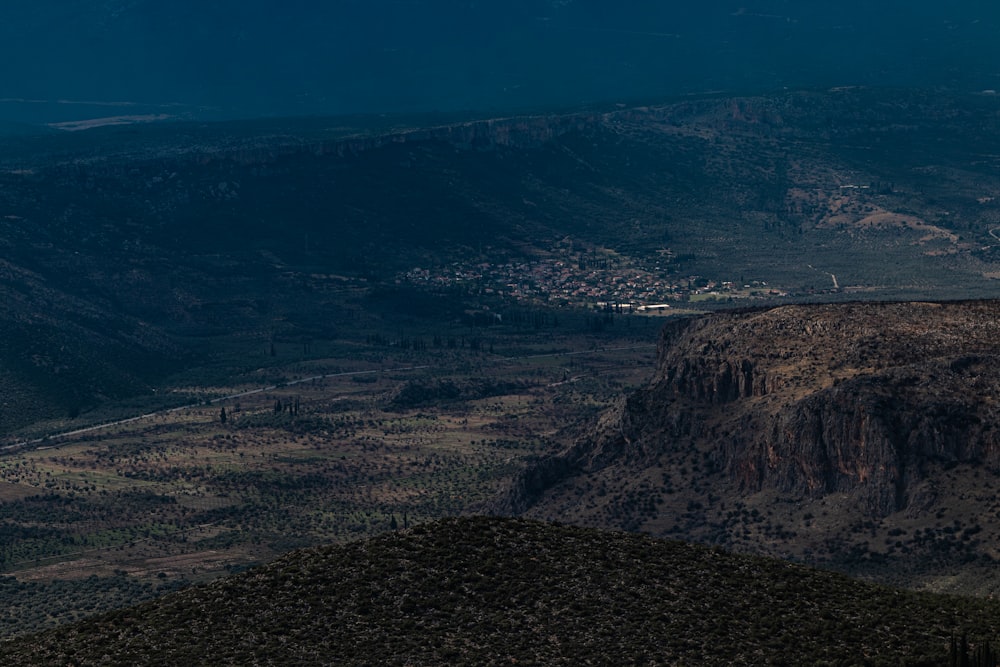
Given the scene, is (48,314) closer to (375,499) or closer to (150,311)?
(150,311)

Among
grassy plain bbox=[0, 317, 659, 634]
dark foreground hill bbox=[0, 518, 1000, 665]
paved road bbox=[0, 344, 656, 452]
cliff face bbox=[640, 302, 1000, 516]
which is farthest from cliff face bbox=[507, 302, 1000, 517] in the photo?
paved road bbox=[0, 344, 656, 452]

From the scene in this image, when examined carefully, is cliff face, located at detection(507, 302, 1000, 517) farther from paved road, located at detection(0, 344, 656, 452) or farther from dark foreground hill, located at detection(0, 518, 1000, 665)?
paved road, located at detection(0, 344, 656, 452)

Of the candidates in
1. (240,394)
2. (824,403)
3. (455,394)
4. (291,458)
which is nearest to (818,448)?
(824,403)

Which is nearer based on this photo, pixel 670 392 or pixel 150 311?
pixel 670 392

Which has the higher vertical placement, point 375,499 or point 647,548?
point 647,548

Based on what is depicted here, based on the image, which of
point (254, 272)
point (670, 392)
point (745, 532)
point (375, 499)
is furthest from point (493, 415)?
point (254, 272)

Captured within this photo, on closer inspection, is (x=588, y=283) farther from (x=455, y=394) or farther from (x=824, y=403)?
(x=824, y=403)

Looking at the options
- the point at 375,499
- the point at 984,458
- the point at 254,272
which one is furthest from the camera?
the point at 254,272
